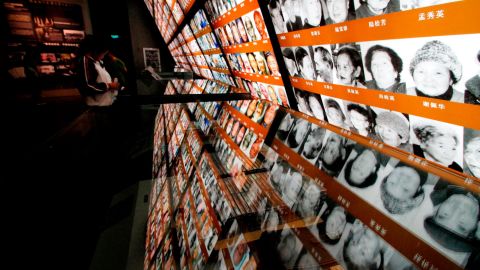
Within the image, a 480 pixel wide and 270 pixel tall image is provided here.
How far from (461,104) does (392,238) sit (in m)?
0.39

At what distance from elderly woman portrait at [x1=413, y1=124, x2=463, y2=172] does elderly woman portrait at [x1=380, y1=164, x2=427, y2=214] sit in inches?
2.7

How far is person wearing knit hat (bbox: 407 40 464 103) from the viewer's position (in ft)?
2.09

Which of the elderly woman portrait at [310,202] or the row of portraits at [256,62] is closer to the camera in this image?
the elderly woman portrait at [310,202]

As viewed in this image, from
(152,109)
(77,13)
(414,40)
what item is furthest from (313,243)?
(77,13)

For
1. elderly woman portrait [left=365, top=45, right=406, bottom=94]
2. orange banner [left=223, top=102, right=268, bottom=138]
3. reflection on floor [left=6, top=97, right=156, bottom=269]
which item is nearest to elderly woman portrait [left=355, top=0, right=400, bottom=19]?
elderly woman portrait [left=365, top=45, right=406, bottom=94]

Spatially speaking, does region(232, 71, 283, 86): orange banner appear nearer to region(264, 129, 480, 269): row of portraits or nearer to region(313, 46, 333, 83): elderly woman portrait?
region(313, 46, 333, 83): elderly woman portrait

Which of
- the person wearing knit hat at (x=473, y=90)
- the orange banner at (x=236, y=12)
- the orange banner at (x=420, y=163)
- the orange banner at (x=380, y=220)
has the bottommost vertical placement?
the orange banner at (x=380, y=220)

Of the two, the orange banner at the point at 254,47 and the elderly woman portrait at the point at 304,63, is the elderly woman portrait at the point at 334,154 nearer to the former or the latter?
the elderly woman portrait at the point at 304,63

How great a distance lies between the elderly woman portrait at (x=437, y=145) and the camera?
696 millimetres

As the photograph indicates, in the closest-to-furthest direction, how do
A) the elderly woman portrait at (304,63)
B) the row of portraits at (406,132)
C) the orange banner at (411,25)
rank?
1. the orange banner at (411,25)
2. the row of portraits at (406,132)
3. the elderly woman portrait at (304,63)

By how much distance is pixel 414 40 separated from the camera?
0.69 meters

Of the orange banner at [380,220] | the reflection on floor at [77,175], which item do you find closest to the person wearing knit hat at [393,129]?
the orange banner at [380,220]

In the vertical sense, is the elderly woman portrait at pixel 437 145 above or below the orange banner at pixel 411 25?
below

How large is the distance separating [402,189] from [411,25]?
45cm
